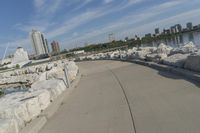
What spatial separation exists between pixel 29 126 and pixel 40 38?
102 m

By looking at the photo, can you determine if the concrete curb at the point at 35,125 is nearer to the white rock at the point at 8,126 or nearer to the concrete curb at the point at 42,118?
the concrete curb at the point at 42,118

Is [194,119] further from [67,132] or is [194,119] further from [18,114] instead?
[18,114]

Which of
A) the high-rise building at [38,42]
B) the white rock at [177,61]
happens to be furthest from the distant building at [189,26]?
the white rock at [177,61]

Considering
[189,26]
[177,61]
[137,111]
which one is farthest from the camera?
[189,26]

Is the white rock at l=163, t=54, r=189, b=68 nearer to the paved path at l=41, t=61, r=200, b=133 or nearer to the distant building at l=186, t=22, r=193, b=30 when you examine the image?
the paved path at l=41, t=61, r=200, b=133

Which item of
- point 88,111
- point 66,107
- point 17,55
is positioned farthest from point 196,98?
point 17,55

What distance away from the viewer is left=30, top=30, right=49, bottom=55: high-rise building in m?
103

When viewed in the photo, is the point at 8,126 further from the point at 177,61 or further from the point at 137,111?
the point at 177,61

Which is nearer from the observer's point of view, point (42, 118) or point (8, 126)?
point (8, 126)

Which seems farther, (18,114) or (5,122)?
(18,114)

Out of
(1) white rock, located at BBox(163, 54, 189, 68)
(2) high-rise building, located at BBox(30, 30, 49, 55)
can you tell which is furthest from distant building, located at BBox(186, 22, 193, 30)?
(1) white rock, located at BBox(163, 54, 189, 68)

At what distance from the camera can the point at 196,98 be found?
21.9 ft

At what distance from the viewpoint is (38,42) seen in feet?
343

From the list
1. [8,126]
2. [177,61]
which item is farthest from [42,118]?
[177,61]
